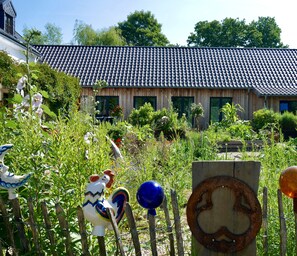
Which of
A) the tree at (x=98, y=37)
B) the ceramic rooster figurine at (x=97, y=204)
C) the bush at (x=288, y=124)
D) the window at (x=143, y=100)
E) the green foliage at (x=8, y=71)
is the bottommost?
the ceramic rooster figurine at (x=97, y=204)

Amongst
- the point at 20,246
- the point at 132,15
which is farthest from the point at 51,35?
the point at 20,246

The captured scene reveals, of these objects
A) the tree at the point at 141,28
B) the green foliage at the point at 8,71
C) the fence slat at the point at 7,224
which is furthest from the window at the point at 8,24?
the tree at the point at 141,28

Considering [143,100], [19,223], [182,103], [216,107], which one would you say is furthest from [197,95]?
[19,223]

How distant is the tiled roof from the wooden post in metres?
20.2

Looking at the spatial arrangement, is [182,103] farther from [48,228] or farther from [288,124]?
[48,228]

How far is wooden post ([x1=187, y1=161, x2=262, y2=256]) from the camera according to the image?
98.6 inches

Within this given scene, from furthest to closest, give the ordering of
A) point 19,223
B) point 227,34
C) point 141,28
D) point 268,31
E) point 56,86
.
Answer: point 268,31, point 141,28, point 227,34, point 56,86, point 19,223

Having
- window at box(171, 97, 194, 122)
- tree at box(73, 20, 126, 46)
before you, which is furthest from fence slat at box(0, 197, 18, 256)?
tree at box(73, 20, 126, 46)

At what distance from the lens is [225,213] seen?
252 centimetres

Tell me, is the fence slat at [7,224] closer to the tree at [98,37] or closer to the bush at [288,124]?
the bush at [288,124]

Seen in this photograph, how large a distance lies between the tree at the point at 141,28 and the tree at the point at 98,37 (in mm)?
6589

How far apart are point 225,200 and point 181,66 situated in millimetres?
22989

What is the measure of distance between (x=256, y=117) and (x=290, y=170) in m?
16.5

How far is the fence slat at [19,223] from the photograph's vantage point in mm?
2686
